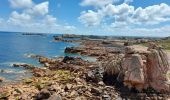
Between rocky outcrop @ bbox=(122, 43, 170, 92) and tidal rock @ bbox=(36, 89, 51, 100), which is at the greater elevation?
rocky outcrop @ bbox=(122, 43, 170, 92)

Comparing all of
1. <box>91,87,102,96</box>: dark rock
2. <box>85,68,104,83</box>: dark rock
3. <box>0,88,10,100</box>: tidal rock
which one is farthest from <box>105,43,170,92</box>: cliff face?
<box>0,88,10,100</box>: tidal rock

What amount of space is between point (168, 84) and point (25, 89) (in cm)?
1979

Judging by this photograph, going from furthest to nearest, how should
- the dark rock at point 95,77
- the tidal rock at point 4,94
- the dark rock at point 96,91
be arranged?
the dark rock at point 95,77, the tidal rock at point 4,94, the dark rock at point 96,91

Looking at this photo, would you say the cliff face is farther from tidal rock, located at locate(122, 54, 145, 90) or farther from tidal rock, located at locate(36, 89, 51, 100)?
tidal rock, located at locate(36, 89, 51, 100)

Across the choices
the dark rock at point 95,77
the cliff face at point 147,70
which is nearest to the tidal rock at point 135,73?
the cliff face at point 147,70

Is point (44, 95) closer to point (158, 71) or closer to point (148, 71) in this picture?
point (148, 71)

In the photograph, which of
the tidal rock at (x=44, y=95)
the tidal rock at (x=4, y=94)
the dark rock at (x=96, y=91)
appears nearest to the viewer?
the tidal rock at (x=44, y=95)

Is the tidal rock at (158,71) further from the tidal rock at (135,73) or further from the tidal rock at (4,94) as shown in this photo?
the tidal rock at (4,94)

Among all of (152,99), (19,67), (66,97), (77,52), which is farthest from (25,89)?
(77,52)

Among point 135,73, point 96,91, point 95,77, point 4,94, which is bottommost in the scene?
point 4,94

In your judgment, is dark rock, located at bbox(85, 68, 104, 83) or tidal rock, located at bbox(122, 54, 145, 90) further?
dark rock, located at bbox(85, 68, 104, 83)

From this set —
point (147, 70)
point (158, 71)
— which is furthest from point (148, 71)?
point (158, 71)

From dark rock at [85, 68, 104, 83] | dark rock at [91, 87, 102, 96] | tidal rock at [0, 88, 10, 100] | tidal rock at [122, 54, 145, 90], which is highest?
tidal rock at [122, 54, 145, 90]

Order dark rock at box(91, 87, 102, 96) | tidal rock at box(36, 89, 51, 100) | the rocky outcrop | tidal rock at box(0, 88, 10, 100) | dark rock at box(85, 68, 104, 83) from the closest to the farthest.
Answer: tidal rock at box(36, 89, 51, 100) < dark rock at box(91, 87, 102, 96) < the rocky outcrop < tidal rock at box(0, 88, 10, 100) < dark rock at box(85, 68, 104, 83)
